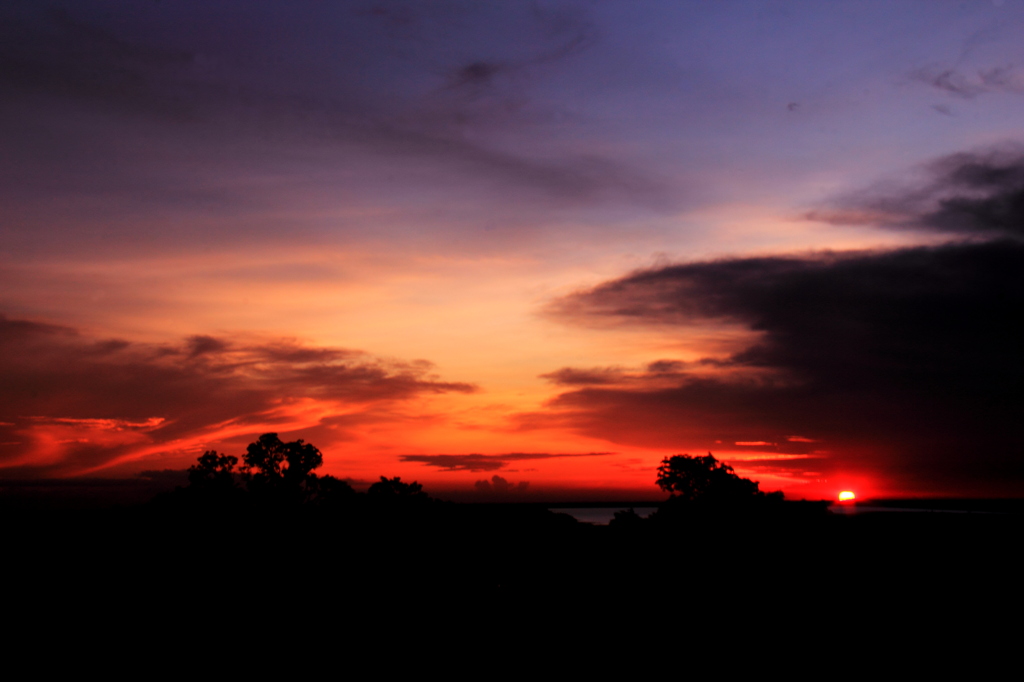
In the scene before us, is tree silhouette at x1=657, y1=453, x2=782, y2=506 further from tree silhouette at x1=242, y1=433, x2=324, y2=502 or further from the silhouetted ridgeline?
tree silhouette at x1=242, y1=433, x2=324, y2=502

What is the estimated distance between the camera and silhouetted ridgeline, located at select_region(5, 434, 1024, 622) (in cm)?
3331

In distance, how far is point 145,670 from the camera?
27641mm

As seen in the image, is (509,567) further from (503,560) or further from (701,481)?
(701,481)

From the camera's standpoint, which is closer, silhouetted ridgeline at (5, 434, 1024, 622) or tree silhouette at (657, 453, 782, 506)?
silhouetted ridgeline at (5, 434, 1024, 622)

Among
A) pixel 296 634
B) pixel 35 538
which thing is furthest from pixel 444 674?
pixel 35 538

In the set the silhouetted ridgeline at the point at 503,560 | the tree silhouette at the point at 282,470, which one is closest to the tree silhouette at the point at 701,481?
the silhouetted ridgeline at the point at 503,560

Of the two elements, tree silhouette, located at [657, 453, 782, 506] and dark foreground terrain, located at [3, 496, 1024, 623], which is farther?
tree silhouette, located at [657, 453, 782, 506]

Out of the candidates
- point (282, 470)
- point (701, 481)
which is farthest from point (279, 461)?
point (701, 481)

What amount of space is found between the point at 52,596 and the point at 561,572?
85.9 ft

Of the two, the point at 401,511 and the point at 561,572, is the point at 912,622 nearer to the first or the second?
the point at 561,572

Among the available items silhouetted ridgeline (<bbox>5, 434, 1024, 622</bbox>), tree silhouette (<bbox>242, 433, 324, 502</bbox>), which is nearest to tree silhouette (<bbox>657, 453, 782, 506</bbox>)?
silhouetted ridgeline (<bbox>5, 434, 1024, 622</bbox>)

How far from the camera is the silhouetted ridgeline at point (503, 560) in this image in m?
33.3

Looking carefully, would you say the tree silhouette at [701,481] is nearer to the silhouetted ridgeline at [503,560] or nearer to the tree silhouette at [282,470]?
the silhouetted ridgeline at [503,560]

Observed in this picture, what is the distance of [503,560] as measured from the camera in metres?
43.6
